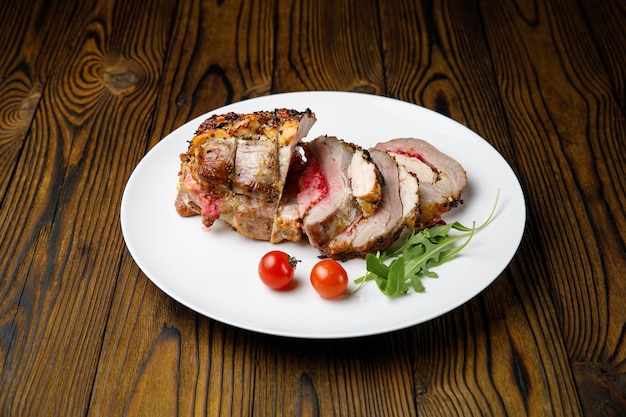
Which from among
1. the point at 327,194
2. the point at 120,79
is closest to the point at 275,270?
the point at 327,194

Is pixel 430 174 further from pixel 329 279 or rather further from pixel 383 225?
pixel 329 279

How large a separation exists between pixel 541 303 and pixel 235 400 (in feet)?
5.43

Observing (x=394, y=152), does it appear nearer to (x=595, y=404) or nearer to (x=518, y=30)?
(x=595, y=404)

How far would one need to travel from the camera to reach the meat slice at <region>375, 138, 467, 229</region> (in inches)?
157

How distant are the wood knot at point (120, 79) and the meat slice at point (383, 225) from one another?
2.48m

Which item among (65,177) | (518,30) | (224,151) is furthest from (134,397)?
(518,30)

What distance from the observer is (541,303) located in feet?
12.9

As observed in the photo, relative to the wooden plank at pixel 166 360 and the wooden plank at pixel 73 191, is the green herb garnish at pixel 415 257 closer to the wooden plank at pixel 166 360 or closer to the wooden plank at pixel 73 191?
the wooden plank at pixel 166 360

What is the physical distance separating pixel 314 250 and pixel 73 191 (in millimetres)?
1704

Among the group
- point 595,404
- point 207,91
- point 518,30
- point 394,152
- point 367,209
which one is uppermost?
point 518,30

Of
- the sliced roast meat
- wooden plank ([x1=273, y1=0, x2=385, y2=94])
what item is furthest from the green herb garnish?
wooden plank ([x1=273, y1=0, x2=385, y2=94])

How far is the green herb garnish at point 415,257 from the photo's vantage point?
11.8 feet

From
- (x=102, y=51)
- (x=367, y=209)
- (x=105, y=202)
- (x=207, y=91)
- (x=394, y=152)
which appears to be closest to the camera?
(x=367, y=209)

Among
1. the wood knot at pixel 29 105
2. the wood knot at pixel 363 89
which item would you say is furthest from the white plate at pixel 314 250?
the wood knot at pixel 29 105
